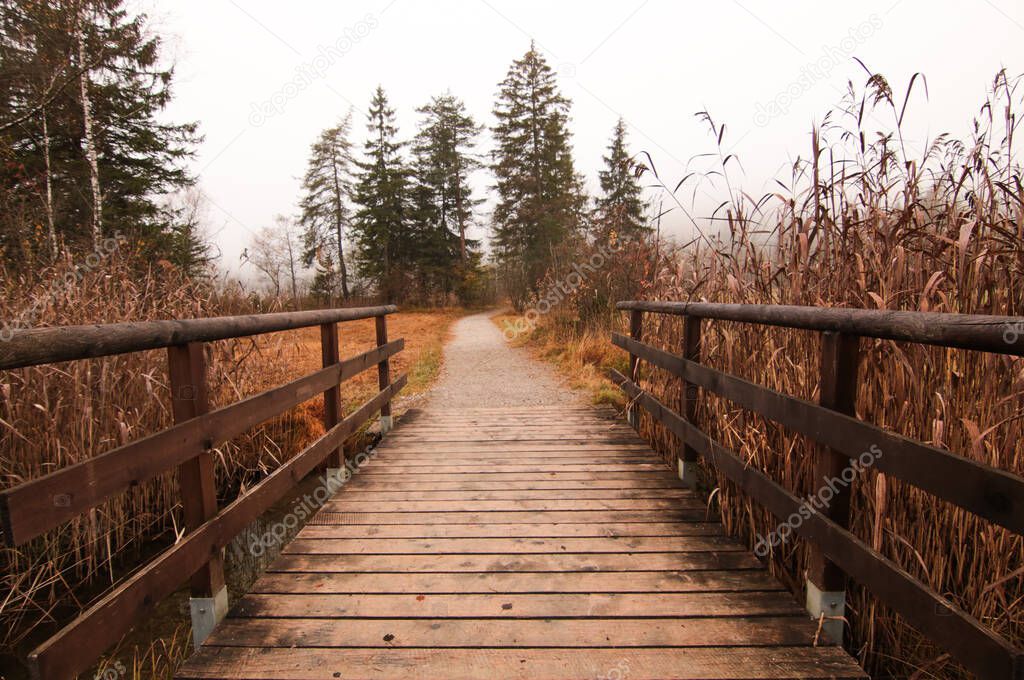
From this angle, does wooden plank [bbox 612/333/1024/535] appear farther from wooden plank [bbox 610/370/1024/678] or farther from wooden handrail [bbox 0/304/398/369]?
wooden handrail [bbox 0/304/398/369]

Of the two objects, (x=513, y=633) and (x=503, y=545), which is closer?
(x=513, y=633)

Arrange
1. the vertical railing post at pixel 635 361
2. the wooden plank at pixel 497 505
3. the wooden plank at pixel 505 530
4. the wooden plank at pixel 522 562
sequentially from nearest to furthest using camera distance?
the wooden plank at pixel 522 562
the wooden plank at pixel 505 530
the wooden plank at pixel 497 505
the vertical railing post at pixel 635 361

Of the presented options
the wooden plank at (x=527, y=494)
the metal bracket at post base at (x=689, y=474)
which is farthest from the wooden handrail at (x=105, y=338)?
the metal bracket at post base at (x=689, y=474)

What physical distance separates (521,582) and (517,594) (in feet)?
0.28

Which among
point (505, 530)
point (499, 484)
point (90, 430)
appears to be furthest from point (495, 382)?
point (90, 430)

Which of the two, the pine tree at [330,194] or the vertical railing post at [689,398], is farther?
the pine tree at [330,194]

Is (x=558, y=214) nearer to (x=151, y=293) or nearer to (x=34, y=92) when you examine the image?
(x=34, y=92)

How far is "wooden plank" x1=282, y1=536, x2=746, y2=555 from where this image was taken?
7.54 feet

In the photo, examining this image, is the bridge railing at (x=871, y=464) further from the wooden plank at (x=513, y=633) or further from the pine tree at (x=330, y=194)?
the pine tree at (x=330, y=194)

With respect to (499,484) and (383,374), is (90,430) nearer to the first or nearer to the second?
(383,374)

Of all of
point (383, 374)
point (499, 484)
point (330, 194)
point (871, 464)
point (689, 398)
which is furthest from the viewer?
point (330, 194)

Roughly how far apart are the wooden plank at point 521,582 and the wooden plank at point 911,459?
0.71 metres

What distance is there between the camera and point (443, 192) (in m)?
29.4

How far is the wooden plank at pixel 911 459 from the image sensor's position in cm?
105
